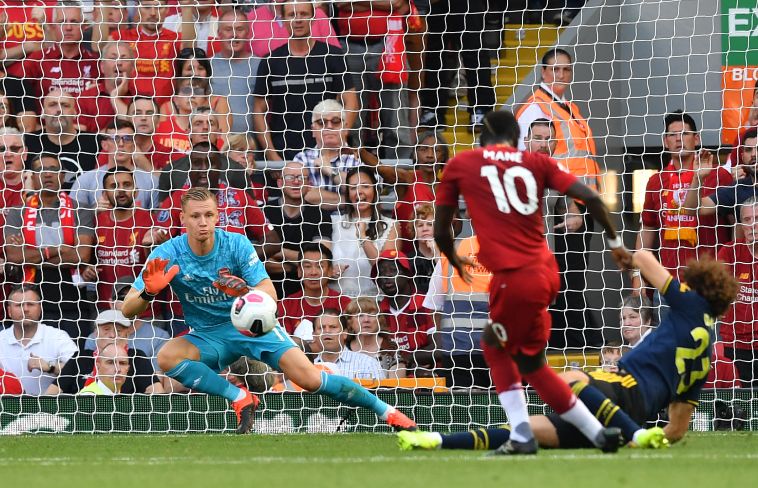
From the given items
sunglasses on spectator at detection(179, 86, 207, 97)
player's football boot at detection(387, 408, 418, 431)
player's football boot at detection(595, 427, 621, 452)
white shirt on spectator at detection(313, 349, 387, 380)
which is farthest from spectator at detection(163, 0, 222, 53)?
player's football boot at detection(595, 427, 621, 452)

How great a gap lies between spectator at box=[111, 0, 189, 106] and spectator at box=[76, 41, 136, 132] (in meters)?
0.09

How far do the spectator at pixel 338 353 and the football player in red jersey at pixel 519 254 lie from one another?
13.0 feet

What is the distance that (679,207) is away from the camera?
10.0 metres

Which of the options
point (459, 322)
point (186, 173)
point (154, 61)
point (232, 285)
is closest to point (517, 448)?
point (232, 285)

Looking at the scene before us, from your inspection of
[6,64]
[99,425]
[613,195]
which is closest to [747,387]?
[613,195]

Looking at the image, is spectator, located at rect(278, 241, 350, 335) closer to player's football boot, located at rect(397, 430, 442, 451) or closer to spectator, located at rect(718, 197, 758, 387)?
spectator, located at rect(718, 197, 758, 387)

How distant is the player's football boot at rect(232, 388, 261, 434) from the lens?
27.8ft

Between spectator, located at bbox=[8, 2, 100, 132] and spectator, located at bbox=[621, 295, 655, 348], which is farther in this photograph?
spectator, located at bbox=[8, 2, 100, 132]

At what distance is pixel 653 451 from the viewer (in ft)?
21.4

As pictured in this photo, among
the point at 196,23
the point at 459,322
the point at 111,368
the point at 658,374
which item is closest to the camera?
the point at 658,374

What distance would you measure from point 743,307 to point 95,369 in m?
5.26

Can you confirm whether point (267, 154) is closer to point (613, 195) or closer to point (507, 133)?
point (613, 195)

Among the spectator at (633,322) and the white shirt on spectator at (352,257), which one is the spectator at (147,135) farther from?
the spectator at (633,322)

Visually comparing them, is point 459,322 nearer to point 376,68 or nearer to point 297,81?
point 376,68
